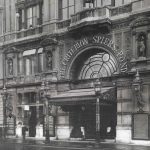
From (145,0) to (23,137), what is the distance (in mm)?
16249

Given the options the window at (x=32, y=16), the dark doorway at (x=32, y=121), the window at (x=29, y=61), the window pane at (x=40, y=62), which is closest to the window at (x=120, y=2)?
the window pane at (x=40, y=62)

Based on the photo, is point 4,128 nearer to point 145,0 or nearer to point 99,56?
point 99,56

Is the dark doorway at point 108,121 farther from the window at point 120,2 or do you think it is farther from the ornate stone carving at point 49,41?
the window at point 120,2

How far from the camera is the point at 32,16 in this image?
39.8 metres

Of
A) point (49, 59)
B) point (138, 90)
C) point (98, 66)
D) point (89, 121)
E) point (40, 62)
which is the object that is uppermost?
point (49, 59)

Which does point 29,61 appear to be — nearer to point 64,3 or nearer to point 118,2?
point 64,3

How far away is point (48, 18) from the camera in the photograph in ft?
124

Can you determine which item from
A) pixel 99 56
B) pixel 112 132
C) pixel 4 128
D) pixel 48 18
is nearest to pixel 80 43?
pixel 99 56

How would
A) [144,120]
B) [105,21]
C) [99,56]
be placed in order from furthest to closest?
[99,56] → [105,21] → [144,120]

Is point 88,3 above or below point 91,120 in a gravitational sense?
above

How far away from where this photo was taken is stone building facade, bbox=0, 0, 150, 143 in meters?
30.5

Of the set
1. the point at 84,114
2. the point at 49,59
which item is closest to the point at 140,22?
the point at 84,114

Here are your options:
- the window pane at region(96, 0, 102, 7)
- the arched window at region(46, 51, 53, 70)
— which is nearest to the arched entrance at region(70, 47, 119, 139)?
the arched window at region(46, 51, 53, 70)

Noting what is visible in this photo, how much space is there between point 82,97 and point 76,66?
487cm
